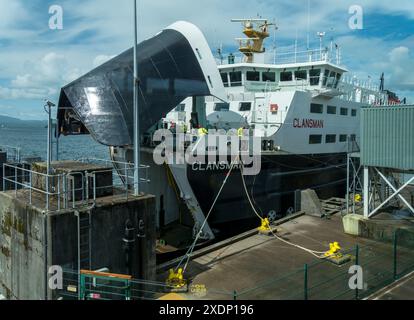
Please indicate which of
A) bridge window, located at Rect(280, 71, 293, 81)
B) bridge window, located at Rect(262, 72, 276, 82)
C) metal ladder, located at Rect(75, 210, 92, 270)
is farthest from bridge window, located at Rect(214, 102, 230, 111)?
metal ladder, located at Rect(75, 210, 92, 270)

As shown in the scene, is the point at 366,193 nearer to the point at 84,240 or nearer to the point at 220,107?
the point at 220,107

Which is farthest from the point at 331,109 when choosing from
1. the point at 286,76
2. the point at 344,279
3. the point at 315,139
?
the point at 344,279

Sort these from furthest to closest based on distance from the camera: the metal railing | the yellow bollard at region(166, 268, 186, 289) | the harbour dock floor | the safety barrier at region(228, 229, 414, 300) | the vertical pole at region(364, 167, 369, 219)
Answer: the vertical pole at region(364, 167, 369, 219) → the yellow bollard at region(166, 268, 186, 289) → the harbour dock floor → the safety barrier at region(228, 229, 414, 300) → the metal railing

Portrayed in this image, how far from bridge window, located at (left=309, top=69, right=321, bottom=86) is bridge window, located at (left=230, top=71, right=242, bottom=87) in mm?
3980

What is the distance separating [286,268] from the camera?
1048 centimetres

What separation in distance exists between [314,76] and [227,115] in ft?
19.1

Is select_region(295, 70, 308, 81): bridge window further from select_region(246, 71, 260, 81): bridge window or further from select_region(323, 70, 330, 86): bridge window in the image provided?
select_region(246, 71, 260, 81): bridge window

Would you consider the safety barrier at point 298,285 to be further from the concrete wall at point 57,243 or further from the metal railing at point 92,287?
the concrete wall at point 57,243

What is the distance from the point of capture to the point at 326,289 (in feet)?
29.0

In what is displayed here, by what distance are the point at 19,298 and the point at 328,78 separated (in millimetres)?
18612

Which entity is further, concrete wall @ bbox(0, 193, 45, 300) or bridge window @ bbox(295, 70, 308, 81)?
bridge window @ bbox(295, 70, 308, 81)

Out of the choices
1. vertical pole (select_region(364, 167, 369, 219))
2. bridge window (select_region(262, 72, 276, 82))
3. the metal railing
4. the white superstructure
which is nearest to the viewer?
the metal railing

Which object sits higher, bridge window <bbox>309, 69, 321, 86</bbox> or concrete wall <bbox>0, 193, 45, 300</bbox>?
bridge window <bbox>309, 69, 321, 86</bbox>

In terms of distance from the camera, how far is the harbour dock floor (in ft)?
28.6
